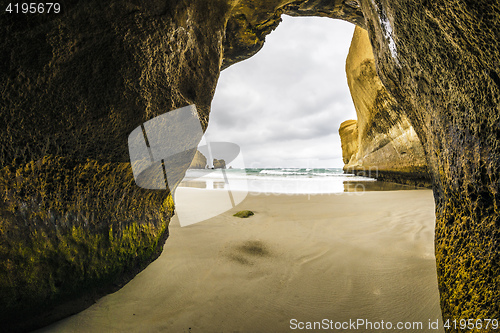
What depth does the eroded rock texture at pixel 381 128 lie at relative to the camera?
7846mm

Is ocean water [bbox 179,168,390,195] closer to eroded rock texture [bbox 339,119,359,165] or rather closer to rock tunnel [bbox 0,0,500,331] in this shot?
rock tunnel [bbox 0,0,500,331]

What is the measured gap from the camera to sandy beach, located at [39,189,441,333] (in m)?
1.45

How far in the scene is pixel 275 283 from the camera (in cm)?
185

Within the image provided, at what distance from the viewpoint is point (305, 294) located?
5.57 feet

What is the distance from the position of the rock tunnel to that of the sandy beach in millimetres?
353

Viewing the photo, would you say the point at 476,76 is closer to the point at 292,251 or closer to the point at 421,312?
the point at 421,312

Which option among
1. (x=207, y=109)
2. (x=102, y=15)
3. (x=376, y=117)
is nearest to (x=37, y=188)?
(x=102, y=15)

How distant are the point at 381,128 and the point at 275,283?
398 inches

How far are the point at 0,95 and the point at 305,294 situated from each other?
2.42 m

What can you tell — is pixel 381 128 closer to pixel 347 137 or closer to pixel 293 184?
pixel 293 184

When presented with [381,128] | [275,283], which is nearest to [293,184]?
[381,128]

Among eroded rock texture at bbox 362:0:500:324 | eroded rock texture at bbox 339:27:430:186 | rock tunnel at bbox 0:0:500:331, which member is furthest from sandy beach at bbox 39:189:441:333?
eroded rock texture at bbox 339:27:430:186

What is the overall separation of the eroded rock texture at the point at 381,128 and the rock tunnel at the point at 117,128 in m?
7.38

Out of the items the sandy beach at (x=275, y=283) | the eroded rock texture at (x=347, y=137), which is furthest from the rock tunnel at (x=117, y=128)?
the eroded rock texture at (x=347, y=137)
